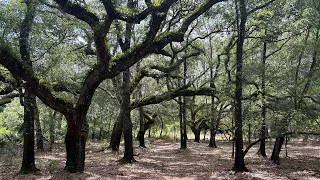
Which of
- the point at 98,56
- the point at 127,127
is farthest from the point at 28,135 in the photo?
the point at 127,127

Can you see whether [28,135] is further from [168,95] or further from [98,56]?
[168,95]

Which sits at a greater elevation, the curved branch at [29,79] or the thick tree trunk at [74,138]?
the curved branch at [29,79]

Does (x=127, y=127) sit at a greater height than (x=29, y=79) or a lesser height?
lesser

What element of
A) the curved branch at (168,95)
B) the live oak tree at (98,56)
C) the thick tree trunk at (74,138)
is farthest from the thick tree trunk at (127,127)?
the thick tree trunk at (74,138)

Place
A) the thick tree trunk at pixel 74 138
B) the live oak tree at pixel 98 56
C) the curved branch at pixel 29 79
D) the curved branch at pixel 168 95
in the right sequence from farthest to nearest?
the curved branch at pixel 168 95, the thick tree trunk at pixel 74 138, the curved branch at pixel 29 79, the live oak tree at pixel 98 56

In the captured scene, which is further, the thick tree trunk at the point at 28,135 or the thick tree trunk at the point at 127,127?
the thick tree trunk at the point at 127,127

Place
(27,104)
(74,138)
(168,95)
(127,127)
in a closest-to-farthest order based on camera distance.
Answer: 1. (74,138)
2. (27,104)
3. (127,127)
4. (168,95)

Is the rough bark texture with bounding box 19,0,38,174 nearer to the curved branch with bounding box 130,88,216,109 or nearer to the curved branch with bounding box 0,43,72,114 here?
the curved branch with bounding box 0,43,72,114

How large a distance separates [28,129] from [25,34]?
135 inches

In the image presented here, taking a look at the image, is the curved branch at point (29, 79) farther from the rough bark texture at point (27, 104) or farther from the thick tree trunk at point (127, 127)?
the thick tree trunk at point (127, 127)

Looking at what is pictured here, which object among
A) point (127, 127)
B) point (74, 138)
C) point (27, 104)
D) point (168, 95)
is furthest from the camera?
point (168, 95)

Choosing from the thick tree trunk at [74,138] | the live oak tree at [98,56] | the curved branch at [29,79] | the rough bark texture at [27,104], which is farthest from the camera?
the rough bark texture at [27,104]

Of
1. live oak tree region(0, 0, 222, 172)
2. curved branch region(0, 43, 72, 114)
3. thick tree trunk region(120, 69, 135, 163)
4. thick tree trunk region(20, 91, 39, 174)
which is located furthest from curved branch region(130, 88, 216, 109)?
curved branch region(0, 43, 72, 114)

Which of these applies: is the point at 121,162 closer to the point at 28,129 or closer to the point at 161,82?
the point at 28,129
